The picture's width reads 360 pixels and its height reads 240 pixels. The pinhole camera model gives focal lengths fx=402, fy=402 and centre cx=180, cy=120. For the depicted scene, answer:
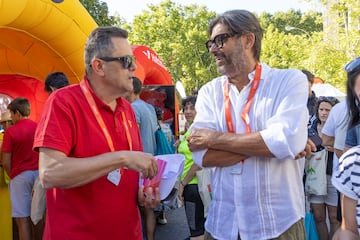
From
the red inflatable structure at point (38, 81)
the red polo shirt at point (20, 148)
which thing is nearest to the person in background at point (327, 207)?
the red polo shirt at point (20, 148)

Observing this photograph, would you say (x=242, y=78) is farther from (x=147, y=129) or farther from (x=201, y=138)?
(x=147, y=129)

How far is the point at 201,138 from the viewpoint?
2.03 m

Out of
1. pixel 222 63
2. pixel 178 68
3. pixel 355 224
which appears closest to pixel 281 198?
pixel 355 224

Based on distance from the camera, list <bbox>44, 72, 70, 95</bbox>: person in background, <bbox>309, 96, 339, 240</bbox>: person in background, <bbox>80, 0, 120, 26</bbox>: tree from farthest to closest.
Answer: <bbox>80, 0, 120, 26</bbox>: tree
<bbox>309, 96, 339, 240</bbox>: person in background
<bbox>44, 72, 70, 95</bbox>: person in background

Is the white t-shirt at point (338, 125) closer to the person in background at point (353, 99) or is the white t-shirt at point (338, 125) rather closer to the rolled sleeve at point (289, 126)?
the person in background at point (353, 99)

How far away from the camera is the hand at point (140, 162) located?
184 centimetres

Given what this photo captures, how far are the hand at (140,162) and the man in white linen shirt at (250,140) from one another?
281 mm

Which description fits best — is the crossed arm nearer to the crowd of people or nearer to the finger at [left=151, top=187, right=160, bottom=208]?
the crowd of people

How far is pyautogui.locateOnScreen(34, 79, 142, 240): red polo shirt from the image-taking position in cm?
189

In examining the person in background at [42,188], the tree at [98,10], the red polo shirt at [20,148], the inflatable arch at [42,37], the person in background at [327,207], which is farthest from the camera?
the tree at [98,10]

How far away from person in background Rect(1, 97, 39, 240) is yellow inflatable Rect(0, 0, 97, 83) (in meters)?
1.50

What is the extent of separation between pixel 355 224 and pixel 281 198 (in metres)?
0.34

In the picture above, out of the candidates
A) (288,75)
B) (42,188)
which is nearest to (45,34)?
(42,188)

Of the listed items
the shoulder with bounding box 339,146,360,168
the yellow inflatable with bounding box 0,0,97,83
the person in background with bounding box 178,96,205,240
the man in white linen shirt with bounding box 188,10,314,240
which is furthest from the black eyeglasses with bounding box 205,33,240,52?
the yellow inflatable with bounding box 0,0,97,83
